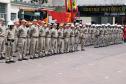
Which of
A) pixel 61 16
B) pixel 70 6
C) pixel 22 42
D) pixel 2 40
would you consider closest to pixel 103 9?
pixel 61 16

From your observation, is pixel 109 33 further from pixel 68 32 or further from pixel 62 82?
pixel 62 82

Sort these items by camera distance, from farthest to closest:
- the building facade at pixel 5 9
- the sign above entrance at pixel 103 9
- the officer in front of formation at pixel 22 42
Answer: the sign above entrance at pixel 103 9 → the building facade at pixel 5 9 → the officer in front of formation at pixel 22 42

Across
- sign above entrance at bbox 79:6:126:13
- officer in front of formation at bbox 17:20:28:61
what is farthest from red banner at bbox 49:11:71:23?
officer in front of formation at bbox 17:20:28:61

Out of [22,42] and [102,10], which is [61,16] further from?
[22,42]

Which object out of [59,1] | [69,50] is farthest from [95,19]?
[69,50]

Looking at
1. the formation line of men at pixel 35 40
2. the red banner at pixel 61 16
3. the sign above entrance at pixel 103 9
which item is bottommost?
the formation line of men at pixel 35 40

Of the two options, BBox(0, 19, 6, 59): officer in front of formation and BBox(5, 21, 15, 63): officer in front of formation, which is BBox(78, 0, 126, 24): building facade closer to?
BBox(0, 19, 6, 59): officer in front of formation

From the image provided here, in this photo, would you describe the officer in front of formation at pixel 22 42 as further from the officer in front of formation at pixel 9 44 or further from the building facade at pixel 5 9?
the building facade at pixel 5 9

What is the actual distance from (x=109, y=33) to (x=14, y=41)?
52.4ft

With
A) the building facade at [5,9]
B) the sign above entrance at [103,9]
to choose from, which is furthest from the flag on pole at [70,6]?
the sign above entrance at [103,9]

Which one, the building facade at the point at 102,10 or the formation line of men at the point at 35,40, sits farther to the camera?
the building facade at the point at 102,10

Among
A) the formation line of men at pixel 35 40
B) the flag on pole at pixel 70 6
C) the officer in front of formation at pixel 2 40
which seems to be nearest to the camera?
the formation line of men at pixel 35 40

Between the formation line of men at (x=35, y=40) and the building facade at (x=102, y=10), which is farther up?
the building facade at (x=102, y=10)

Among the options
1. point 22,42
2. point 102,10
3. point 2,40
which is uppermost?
point 102,10
